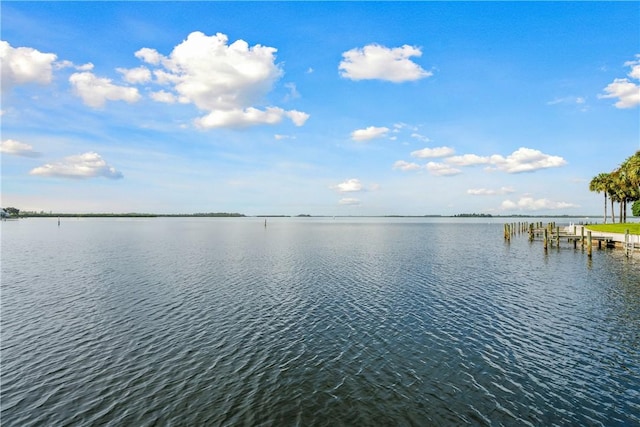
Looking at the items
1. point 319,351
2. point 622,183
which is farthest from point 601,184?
point 319,351

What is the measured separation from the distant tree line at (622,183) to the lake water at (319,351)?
5410 centimetres

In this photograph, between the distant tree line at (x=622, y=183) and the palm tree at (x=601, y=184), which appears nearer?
the distant tree line at (x=622, y=183)

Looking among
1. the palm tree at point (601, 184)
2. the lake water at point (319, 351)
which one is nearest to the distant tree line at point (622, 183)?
the palm tree at point (601, 184)

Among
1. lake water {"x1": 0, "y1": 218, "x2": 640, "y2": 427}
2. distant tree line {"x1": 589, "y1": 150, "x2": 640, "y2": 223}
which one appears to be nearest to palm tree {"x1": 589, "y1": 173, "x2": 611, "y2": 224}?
distant tree line {"x1": 589, "y1": 150, "x2": 640, "y2": 223}

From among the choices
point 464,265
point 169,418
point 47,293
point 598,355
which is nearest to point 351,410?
point 169,418

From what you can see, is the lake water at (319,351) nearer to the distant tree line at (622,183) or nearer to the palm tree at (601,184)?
the distant tree line at (622,183)

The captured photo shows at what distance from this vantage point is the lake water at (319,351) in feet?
42.4

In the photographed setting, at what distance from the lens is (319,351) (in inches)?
719

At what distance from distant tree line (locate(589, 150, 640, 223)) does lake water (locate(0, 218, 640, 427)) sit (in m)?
54.1

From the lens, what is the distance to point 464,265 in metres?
46.9

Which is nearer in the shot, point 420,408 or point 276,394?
point 420,408

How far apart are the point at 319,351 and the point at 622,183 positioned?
98.2 m

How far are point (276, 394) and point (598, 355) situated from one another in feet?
54.9

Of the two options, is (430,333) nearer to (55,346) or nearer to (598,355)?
Answer: (598,355)
